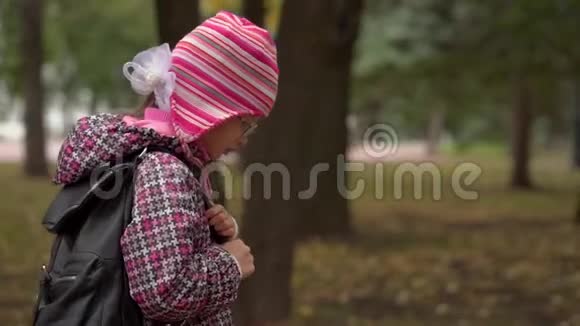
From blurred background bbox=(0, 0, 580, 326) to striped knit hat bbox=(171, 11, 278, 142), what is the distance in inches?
13.3

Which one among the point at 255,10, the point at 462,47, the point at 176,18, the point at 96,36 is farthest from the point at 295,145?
the point at 96,36

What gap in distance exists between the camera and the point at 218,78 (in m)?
1.96

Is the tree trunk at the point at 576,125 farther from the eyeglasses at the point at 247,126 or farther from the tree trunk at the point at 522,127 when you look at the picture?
the eyeglasses at the point at 247,126

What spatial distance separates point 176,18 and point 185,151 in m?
2.88

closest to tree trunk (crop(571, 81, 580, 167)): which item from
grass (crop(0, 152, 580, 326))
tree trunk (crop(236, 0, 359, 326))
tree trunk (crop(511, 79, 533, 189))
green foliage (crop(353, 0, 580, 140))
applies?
tree trunk (crop(511, 79, 533, 189))

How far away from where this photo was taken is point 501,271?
8.62 meters

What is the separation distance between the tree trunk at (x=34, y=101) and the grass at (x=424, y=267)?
4841 mm

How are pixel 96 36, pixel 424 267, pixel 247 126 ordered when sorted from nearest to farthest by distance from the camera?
pixel 247 126 < pixel 424 267 < pixel 96 36

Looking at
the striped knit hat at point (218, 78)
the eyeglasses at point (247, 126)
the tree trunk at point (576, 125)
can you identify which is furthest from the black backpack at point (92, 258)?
the tree trunk at point (576, 125)

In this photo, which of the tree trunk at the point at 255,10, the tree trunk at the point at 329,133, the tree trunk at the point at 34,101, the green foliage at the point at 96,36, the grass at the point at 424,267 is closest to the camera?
the grass at the point at 424,267

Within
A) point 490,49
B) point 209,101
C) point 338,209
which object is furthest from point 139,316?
point 490,49

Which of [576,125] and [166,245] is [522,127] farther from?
[166,245]

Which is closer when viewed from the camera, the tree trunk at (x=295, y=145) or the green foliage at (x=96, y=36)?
the tree trunk at (x=295, y=145)

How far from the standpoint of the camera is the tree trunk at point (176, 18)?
15.3 ft
